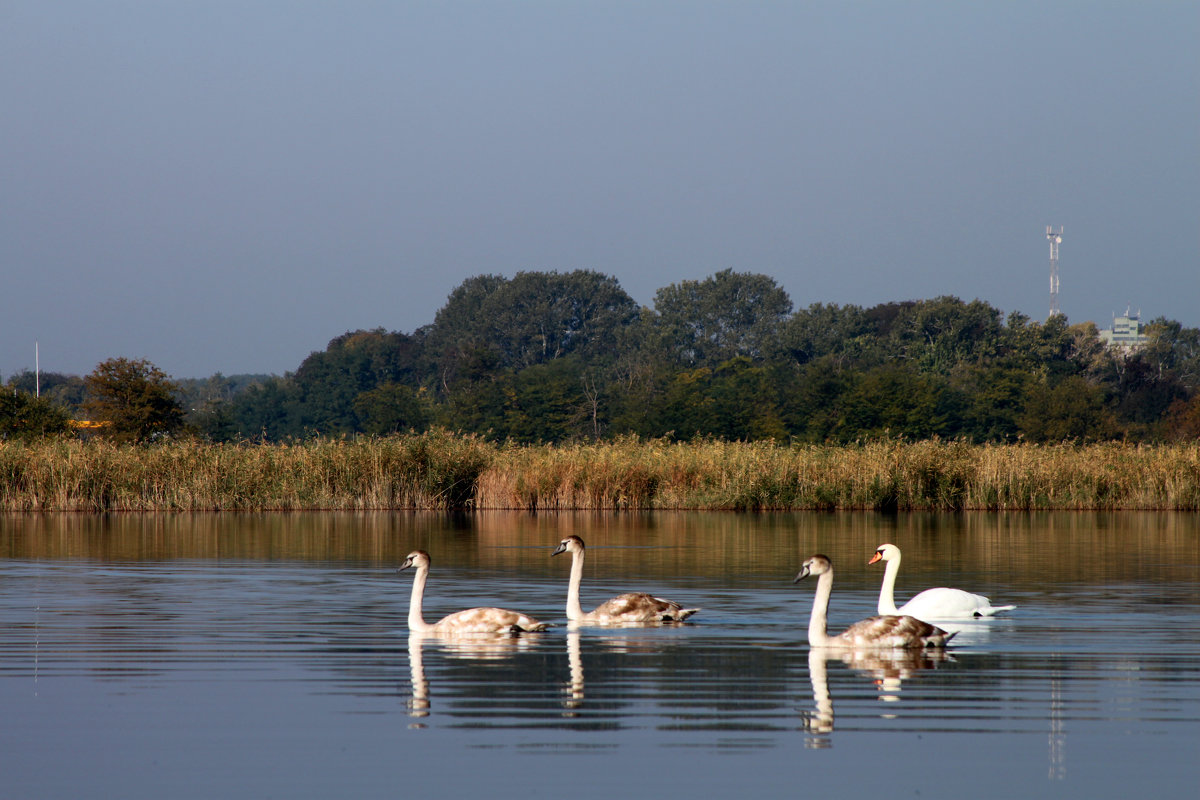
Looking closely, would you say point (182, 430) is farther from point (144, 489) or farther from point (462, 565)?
point (462, 565)

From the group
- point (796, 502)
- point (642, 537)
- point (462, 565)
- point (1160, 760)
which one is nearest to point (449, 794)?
point (1160, 760)

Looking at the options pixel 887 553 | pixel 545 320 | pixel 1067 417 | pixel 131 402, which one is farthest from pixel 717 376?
pixel 887 553

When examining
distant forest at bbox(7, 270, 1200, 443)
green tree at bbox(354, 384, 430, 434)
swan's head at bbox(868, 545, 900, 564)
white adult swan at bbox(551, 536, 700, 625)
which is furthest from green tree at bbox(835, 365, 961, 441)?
white adult swan at bbox(551, 536, 700, 625)

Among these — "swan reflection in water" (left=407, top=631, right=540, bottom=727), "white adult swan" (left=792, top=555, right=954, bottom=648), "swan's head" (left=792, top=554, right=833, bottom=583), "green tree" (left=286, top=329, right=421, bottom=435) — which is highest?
"green tree" (left=286, top=329, right=421, bottom=435)

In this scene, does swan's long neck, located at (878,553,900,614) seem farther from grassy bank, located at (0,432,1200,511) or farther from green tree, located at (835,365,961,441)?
green tree, located at (835,365,961,441)

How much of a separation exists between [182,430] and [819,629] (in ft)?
120

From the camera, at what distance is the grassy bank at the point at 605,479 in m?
34.5

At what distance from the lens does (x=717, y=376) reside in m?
72.8

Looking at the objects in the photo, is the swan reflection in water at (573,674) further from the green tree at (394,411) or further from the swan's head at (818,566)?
the green tree at (394,411)

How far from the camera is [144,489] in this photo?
34.3 metres

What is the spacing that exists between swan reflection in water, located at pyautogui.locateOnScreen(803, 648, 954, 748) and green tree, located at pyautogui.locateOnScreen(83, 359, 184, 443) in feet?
118

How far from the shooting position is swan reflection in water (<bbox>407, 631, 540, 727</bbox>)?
11.6m

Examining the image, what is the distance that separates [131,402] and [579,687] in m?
37.3

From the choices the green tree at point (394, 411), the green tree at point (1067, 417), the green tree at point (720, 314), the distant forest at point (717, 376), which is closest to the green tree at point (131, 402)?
the distant forest at point (717, 376)
